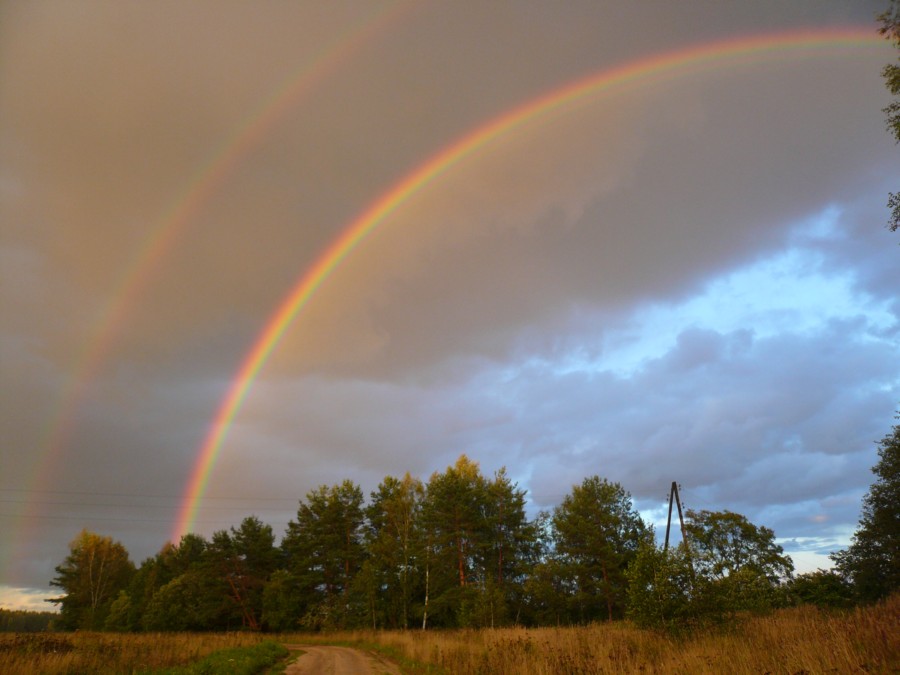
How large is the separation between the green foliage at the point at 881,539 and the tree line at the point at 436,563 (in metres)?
0.18

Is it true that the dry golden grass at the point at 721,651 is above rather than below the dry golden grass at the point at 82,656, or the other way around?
above

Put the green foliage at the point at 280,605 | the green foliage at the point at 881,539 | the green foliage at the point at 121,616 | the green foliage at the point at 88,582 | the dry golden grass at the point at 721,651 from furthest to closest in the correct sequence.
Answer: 1. the green foliage at the point at 88,582
2. the green foliage at the point at 121,616
3. the green foliage at the point at 280,605
4. the green foliage at the point at 881,539
5. the dry golden grass at the point at 721,651

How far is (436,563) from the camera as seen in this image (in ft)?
168

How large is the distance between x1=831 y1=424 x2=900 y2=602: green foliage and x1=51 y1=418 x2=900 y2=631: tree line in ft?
0.58

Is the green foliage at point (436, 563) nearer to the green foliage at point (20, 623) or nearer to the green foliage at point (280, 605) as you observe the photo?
the green foliage at point (280, 605)

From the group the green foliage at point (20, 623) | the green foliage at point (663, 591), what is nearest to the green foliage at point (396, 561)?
the green foliage at point (20, 623)

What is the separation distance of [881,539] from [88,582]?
10431cm

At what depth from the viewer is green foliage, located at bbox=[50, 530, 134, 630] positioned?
81438 mm

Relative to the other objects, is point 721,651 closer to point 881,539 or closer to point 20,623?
point 881,539

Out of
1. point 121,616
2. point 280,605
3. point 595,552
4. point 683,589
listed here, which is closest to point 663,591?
point 683,589

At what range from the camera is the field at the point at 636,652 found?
9023 mm

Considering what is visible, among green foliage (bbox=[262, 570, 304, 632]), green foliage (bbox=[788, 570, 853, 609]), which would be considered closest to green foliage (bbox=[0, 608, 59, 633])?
green foliage (bbox=[262, 570, 304, 632])

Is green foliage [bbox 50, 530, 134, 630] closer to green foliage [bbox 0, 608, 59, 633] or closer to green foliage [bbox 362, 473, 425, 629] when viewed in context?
green foliage [bbox 0, 608, 59, 633]

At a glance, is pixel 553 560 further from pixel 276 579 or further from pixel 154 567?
pixel 154 567
